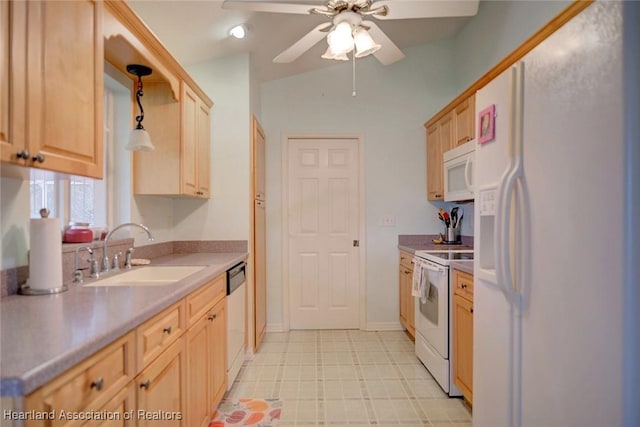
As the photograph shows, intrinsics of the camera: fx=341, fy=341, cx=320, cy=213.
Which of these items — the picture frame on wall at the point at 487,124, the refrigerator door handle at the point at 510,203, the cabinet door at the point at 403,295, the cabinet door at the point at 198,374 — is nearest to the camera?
the refrigerator door handle at the point at 510,203

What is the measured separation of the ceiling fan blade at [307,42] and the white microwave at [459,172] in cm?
131

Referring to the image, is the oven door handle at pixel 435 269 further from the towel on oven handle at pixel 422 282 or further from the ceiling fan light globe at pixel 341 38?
the ceiling fan light globe at pixel 341 38

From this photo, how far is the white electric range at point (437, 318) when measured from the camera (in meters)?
2.29

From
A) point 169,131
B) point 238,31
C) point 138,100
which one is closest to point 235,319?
point 169,131

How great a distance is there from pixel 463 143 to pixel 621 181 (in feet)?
6.47

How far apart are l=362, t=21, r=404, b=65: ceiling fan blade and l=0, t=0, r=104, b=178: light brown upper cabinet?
1.37 metres

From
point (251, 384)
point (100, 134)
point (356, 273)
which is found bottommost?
point (251, 384)

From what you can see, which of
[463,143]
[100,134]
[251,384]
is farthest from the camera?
[463,143]

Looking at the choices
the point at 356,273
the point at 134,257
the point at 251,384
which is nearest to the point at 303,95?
the point at 356,273

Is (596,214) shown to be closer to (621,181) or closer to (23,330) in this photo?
(621,181)

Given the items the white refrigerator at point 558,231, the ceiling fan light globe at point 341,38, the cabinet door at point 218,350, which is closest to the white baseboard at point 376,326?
the cabinet door at point 218,350

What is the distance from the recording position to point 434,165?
3408mm

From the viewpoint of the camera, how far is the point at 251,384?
2.50 metres

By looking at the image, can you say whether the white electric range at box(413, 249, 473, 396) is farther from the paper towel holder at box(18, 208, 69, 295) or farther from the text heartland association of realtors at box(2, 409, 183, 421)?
the paper towel holder at box(18, 208, 69, 295)
